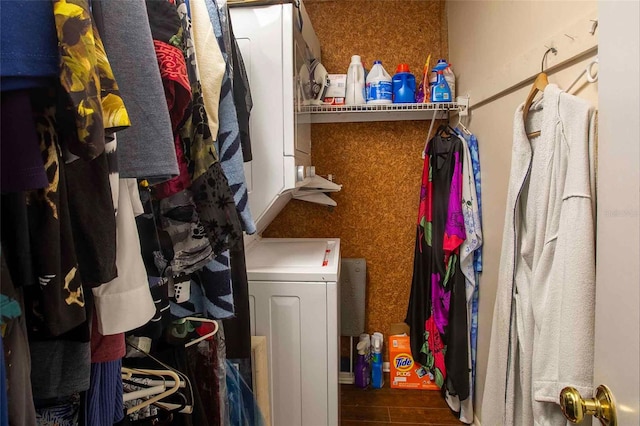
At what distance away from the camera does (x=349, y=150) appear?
265 cm

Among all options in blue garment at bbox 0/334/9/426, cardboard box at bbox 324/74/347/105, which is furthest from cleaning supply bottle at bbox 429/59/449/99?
blue garment at bbox 0/334/9/426

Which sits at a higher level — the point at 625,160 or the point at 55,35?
the point at 55,35

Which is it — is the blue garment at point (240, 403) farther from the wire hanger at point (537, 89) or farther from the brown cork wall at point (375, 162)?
the brown cork wall at point (375, 162)

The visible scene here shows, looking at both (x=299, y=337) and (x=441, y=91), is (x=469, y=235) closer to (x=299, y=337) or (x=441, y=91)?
(x=441, y=91)

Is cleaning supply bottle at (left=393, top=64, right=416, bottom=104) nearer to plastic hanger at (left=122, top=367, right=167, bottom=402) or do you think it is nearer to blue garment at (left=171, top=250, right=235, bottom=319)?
blue garment at (left=171, top=250, right=235, bottom=319)

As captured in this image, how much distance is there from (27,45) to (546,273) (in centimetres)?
120

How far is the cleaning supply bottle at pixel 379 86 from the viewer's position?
234 centimetres

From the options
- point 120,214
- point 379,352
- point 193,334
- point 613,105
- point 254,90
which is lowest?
point 379,352

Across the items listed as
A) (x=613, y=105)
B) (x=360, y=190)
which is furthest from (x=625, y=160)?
(x=360, y=190)

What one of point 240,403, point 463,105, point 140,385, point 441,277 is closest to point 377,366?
point 441,277

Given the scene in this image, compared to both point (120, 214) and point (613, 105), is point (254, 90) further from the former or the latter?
point (613, 105)

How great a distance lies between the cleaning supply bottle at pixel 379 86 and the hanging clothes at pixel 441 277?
0.37 meters

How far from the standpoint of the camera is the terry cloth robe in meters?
0.96

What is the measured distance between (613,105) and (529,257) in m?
0.66
